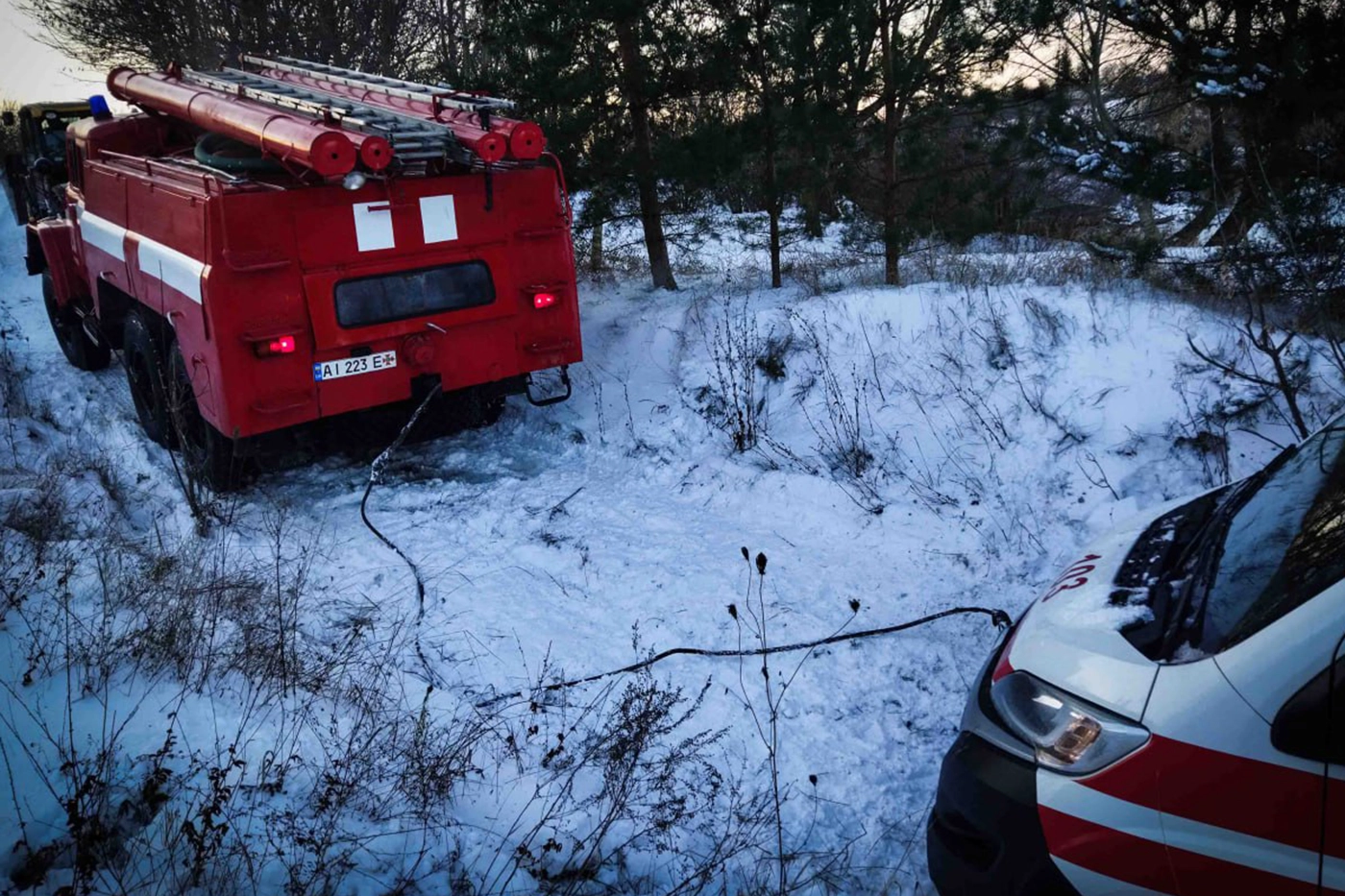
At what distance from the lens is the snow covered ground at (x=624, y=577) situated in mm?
3207

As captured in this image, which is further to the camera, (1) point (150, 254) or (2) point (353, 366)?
(1) point (150, 254)

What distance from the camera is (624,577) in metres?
5.27

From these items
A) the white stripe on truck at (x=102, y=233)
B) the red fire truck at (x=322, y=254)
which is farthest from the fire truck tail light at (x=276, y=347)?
the white stripe on truck at (x=102, y=233)

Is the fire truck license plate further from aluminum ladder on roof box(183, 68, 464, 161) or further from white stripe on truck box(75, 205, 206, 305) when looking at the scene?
aluminum ladder on roof box(183, 68, 464, 161)

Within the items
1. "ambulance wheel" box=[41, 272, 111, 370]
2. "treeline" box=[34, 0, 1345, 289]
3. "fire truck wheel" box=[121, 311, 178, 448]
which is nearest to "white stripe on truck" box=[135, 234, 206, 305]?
"fire truck wheel" box=[121, 311, 178, 448]

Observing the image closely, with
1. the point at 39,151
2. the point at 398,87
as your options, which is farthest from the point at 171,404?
the point at 39,151

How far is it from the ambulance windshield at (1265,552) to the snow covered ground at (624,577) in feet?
4.48

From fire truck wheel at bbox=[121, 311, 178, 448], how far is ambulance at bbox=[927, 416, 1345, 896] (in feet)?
19.9

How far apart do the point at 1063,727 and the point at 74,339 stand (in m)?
10.0

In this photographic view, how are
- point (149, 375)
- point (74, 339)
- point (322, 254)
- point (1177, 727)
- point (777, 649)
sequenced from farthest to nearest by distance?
point (74, 339)
point (149, 375)
point (322, 254)
point (777, 649)
point (1177, 727)

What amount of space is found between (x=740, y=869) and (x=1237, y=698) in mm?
1740

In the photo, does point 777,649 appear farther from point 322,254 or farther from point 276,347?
point 322,254

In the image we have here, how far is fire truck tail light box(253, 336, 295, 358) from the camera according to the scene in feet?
18.6

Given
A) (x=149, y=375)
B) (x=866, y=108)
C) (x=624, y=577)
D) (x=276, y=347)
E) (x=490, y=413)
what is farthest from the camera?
(x=866, y=108)
